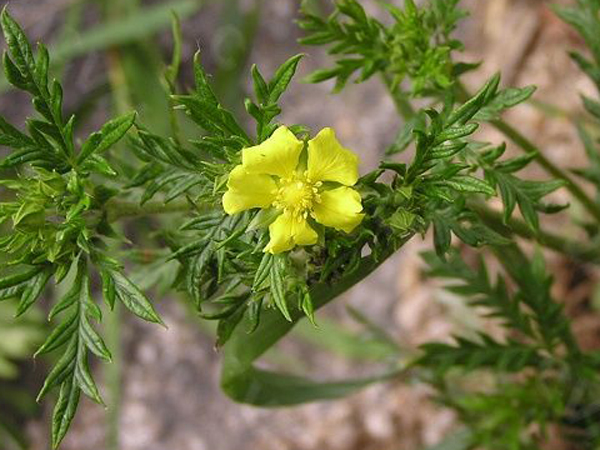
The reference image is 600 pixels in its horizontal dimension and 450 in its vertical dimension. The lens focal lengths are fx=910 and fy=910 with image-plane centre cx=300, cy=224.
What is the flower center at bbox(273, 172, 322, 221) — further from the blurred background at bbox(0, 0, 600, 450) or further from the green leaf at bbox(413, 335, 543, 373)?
the blurred background at bbox(0, 0, 600, 450)

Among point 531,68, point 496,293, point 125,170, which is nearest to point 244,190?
point 125,170

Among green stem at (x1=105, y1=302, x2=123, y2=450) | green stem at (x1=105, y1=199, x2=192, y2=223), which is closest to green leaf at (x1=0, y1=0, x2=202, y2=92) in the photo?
green stem at (x1=105, y1=302, x2=123, y2=450)

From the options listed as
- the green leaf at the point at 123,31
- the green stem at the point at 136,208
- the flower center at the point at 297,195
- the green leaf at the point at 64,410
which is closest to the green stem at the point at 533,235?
the flower center at the point at 297,195

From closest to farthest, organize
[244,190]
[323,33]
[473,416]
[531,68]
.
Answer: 1. [244,190]
2. [323,33]
3. [473,416]
4. [531,68]

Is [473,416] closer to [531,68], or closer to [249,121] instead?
[531,68]

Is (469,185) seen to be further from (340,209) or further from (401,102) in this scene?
(401,102)

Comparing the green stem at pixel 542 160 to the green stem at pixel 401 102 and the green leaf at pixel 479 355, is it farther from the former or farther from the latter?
the green leaf at pixel 479 355
